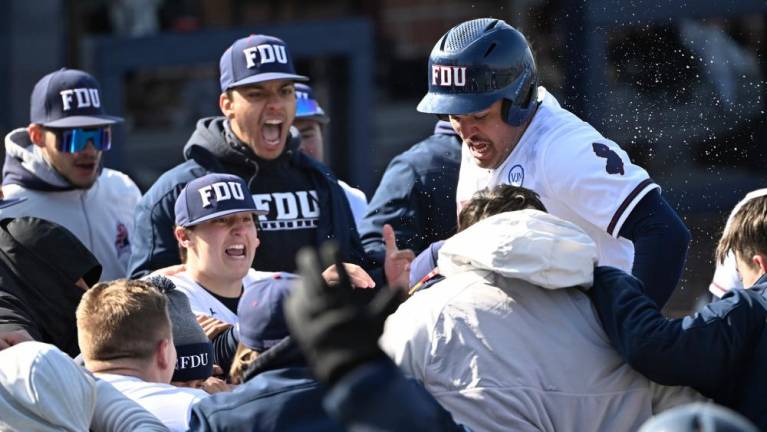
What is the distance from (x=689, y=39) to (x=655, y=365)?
23.5ft

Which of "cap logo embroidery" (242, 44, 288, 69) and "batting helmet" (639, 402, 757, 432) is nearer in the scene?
"batting helmet" (639, 402, 757, 432)

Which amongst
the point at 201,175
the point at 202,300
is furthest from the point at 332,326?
the point at 201,175

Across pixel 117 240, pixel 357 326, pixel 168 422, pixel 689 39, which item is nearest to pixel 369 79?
pixel 689 39

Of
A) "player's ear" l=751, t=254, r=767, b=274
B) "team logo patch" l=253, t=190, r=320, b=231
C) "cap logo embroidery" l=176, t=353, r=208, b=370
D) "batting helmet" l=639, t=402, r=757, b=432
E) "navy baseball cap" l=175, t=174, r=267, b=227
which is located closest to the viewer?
"batting helmet" l=639, t=402, r=757, b=432

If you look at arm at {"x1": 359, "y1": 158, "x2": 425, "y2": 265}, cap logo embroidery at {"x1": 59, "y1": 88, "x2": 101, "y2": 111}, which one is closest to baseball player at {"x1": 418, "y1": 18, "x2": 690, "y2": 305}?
arm at {"x1": 359, "y1": 158, "x2": 425, "y2": 265}

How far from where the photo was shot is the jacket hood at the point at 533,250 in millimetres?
3693

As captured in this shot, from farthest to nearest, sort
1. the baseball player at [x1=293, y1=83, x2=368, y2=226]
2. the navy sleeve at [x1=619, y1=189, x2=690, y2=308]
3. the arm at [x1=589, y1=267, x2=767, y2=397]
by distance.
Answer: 1. the baseball player at [x1=293, y1=83, x2=368, y2=226]
2. the navy sleeve at [x1=619, y1=189, x2=690, y2=308]
3. the arm at [x1=589, y1=267, x2=767, y2=397]

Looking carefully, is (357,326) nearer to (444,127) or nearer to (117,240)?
(444,127)

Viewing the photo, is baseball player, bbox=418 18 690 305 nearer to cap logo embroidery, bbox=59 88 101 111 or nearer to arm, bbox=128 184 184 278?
arm, bbox=128 184 184 278

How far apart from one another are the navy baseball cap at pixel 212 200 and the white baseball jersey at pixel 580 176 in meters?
1.02

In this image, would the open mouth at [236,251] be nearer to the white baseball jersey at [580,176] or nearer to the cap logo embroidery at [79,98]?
the white baseball jersey at [580,176]

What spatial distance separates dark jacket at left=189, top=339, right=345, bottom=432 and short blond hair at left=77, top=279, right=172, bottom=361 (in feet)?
2.18

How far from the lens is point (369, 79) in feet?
42.4

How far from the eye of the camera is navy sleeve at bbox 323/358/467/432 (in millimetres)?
2205
